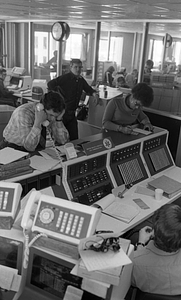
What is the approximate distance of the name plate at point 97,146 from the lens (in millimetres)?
2656

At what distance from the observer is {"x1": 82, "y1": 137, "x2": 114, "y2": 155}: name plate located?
2656mm

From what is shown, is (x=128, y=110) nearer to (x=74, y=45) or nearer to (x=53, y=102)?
(x=53, y=102)

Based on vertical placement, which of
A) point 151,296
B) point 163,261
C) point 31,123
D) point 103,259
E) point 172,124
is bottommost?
point 151,296

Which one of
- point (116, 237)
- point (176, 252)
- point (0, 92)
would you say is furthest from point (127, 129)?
point (0, 92)

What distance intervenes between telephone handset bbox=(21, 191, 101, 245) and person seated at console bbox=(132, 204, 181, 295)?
0.50 meters

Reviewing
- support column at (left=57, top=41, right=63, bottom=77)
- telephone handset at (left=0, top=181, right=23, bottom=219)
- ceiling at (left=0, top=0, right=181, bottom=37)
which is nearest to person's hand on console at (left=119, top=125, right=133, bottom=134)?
ceiling at (left=0, top=0, right=181, bottom=37)

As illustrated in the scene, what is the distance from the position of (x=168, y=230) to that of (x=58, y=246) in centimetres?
64

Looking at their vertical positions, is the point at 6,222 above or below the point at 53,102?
below

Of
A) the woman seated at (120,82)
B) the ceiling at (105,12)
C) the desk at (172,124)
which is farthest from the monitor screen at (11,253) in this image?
the woman seated at (120,82)

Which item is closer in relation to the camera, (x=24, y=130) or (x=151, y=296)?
(x=151, y=296)

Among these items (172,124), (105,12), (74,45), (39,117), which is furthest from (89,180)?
(74,45)

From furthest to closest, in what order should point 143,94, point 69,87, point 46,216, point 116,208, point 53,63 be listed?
point 53,63 → point 69,87 → point 143,94 → point 116,208 → point 46,216

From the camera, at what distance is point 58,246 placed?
4.58ft

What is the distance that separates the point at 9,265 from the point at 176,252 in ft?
2.94
